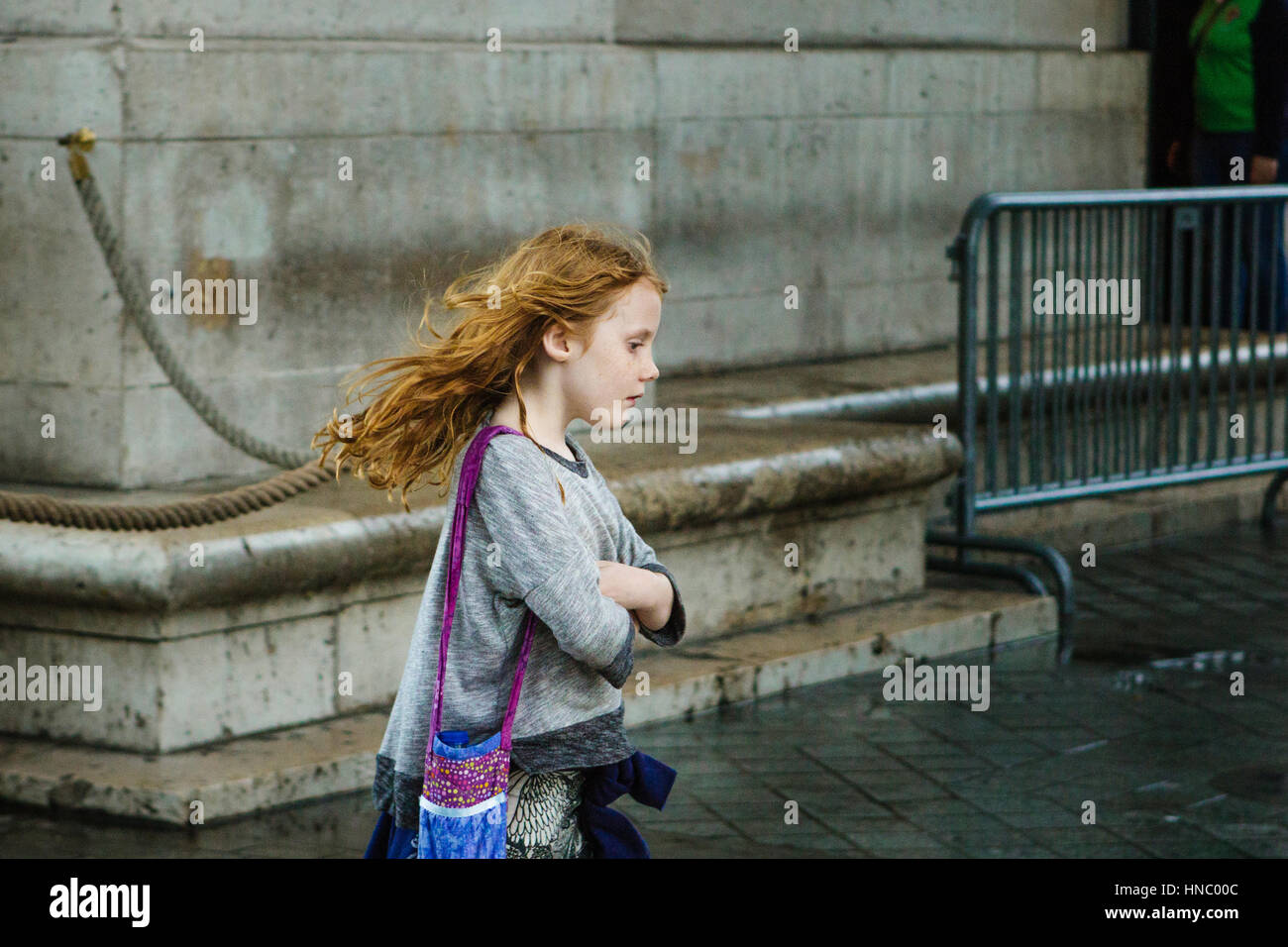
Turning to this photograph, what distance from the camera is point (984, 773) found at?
5285mm

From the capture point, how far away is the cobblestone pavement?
4684 millimetres

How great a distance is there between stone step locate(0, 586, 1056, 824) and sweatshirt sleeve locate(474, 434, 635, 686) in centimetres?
205

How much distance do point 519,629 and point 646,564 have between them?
11.0 inches

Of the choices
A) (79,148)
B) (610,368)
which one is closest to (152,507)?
(79,148)

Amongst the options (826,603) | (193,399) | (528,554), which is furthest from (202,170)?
(528,554)

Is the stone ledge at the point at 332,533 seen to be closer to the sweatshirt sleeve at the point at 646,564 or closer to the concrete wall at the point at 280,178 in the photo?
the concrete wall at the point at 280,178

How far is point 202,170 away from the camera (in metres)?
5.66

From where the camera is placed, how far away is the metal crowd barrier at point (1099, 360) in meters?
7.16

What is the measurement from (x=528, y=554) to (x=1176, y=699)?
3.62 m

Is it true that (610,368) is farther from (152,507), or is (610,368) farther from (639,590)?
(152,507)

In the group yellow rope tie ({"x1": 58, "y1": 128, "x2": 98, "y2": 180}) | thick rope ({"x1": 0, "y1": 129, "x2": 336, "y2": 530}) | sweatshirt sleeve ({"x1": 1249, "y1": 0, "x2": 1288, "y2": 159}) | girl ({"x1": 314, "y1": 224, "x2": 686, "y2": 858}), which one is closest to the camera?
girl ({"x1": 314, "y1": 224, "x2": 686, "y2": 858})

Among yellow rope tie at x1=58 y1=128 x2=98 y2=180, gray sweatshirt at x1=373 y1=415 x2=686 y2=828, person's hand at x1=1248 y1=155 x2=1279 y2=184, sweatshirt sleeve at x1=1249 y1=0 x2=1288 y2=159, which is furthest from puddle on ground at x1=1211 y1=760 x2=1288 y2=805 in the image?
sweatshirt sleeve at x1=1249 y1=0 x2=1288 y2=159

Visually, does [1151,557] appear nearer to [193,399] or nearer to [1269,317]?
[1269,317]

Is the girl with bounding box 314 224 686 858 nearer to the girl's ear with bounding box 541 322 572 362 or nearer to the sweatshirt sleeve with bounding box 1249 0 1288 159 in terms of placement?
the girl's ear with bounding box 541 322 572 362
